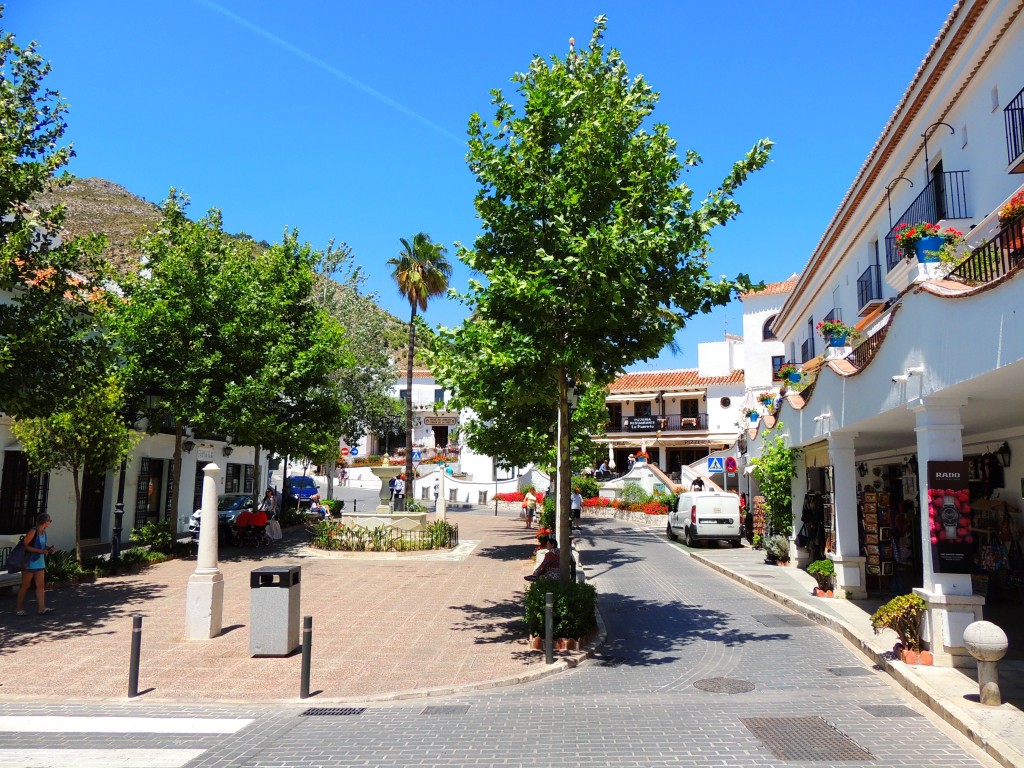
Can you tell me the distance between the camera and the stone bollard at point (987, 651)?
22.6ft

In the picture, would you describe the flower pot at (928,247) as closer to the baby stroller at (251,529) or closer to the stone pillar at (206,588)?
the stone pillar at (206,588)

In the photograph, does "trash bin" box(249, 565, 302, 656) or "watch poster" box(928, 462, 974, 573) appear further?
"trash bin" box(249, 565, 302, 656)

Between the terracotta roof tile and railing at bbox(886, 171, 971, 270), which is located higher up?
the terracotta roof tile

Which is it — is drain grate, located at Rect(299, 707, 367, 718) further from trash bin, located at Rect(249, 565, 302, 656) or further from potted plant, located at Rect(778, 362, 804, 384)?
potted plant, located at Rect(778, 362, 804, 384)

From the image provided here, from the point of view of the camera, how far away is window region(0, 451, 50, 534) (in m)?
17.9

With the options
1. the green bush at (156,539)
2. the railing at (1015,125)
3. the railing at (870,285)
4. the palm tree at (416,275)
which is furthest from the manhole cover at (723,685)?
the palm tree at (416,275)

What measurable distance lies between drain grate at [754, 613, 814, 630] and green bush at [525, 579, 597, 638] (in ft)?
10.8

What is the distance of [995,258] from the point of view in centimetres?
723

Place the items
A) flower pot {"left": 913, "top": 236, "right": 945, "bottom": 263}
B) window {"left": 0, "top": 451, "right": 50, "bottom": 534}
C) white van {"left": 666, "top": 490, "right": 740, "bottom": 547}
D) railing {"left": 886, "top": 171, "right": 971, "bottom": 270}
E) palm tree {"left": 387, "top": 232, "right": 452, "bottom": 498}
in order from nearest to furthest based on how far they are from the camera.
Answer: flower pot {"left": 913, "top": 236, "right": 945, "bottom": 263} → railing {"left": 886, "top": 171, "right": 971, "bottom": 270} → window {"left": 0, "top": 451, "right": 50, "bottom": 534} → white van {"left": 666, "top": 490, "right": 740, "bottom": 547} → palm tree {"left": 387, "top": 232, "right": 452, "bottom": 498}

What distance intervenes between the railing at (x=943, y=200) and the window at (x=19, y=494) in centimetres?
2015

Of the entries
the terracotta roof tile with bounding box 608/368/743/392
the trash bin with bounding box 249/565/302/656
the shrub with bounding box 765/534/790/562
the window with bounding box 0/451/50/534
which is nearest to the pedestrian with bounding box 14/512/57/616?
the trash bin with bounding box 249/565/302/656

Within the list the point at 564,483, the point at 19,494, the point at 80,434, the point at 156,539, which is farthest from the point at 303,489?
the point at 564,483

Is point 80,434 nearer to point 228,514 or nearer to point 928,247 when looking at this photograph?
point 228,514

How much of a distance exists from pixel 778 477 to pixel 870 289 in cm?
508
